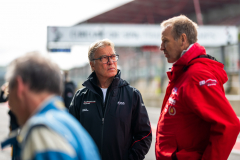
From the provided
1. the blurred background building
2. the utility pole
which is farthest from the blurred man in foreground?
the utility pole

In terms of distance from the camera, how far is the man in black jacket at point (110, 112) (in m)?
2.63

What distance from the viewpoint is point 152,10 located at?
24.9 metres

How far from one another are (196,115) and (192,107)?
0.42ft

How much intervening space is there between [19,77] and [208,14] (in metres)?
27.4

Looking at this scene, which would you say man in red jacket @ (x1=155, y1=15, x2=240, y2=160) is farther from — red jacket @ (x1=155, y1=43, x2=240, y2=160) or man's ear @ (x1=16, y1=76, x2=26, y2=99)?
man's ear @ (x1=16, y1=76, x2=26, y2=99)

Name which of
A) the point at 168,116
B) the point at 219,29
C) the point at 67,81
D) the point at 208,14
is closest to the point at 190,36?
the point at 168,116

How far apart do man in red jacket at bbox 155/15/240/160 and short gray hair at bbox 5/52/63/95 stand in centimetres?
102

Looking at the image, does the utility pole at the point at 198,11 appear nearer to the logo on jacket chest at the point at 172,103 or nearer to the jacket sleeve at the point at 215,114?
the logo on jacket chest at the point at 172,103

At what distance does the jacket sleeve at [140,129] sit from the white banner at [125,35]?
12397 mm

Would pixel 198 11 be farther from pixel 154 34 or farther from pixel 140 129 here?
pixel 140 129

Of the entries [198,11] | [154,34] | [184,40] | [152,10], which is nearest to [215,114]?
[184,40]

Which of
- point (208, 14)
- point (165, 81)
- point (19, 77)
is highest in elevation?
point (208, 14)

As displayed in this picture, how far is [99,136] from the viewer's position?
2.63m

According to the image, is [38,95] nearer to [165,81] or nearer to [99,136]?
[99,136]
